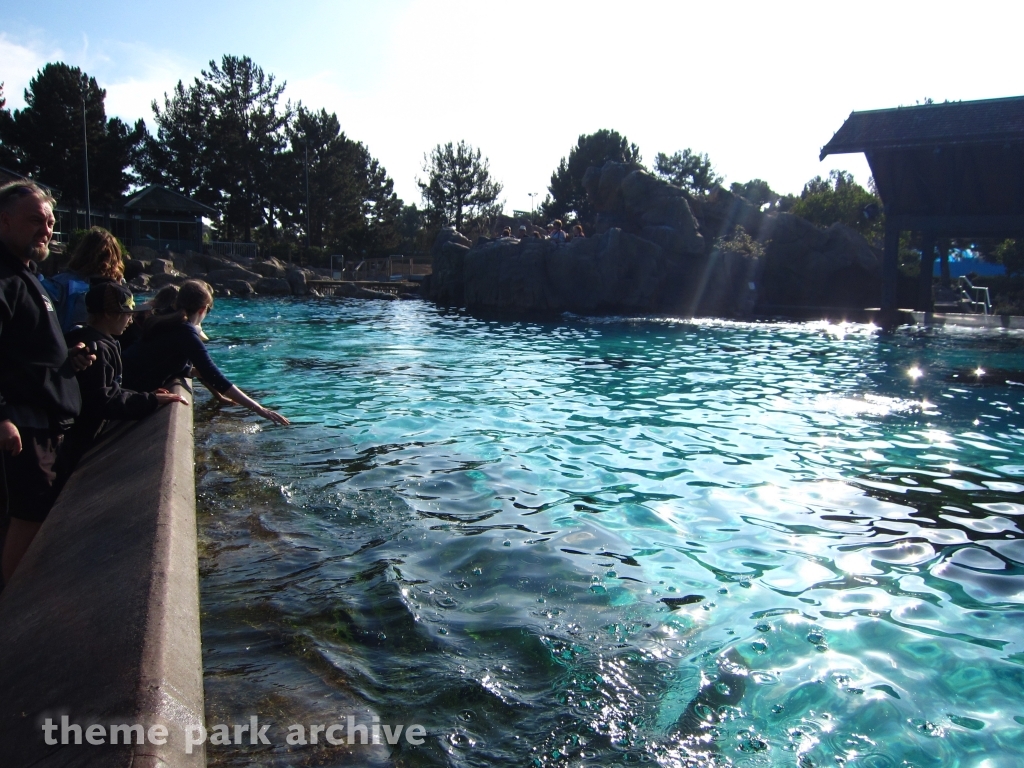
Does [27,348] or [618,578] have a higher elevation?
[27,348]

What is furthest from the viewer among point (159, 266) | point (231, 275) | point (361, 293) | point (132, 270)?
point (361, 293)

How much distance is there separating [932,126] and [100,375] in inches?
946

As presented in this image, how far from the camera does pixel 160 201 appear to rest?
42.3 metres

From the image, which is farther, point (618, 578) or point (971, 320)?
point (971, 320)

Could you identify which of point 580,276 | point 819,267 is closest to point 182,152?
point 580,276

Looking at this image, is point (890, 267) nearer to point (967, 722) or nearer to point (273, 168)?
point (967, 722)

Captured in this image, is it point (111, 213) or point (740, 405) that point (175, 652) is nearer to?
point (740, 405)

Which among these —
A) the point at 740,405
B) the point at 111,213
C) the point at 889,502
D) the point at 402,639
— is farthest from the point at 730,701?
the point at 111,213

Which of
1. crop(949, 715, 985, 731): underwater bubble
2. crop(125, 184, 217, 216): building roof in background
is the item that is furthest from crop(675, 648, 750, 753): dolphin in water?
crop(125, 184, 217, 216): building roof in background

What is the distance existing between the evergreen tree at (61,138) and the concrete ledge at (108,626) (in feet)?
141

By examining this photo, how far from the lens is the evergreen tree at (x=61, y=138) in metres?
38.4

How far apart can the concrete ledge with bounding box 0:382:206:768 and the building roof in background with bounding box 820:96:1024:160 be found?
23411 mm

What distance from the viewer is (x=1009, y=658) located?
3422mm

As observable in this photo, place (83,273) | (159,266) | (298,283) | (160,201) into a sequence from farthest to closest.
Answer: (160,201), (298,283), (159,266), (83,273)
